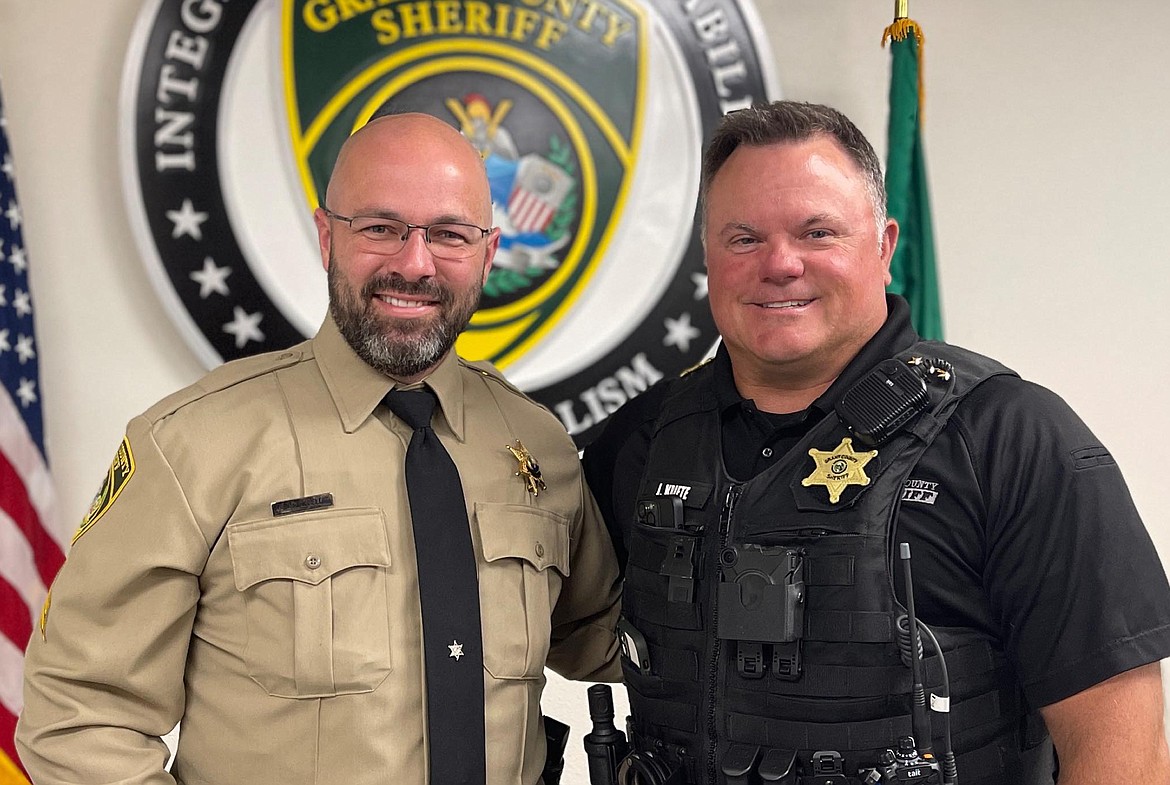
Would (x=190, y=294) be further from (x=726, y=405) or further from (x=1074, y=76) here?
(x=1074, y=76)

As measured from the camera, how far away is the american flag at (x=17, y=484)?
2.12 meters

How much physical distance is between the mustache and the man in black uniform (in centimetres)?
39

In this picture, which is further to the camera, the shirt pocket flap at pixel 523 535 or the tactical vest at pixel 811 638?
the shirt pocket flap at pixel 523 535

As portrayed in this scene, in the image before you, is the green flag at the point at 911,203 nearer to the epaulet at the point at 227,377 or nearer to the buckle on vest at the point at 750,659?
the buckle on vest at the point at 750,659

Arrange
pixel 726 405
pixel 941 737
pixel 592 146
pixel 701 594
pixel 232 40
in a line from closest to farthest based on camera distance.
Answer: pixel 941 737 → pixel 701 594 → pixel 726 405 → pixel 232 40 → pixel 592 146

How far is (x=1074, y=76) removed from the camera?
8.50 feet

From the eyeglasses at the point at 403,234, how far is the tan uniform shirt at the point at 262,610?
15cm

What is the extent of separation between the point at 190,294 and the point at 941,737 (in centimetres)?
175

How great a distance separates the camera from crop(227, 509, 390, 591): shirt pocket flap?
1.41 meters

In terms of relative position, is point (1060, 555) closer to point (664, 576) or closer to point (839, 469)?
point (839, 469)

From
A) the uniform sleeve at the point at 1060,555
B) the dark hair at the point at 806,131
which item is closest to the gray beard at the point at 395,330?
the dark hair at the point at 806,131

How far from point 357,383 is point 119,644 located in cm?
45

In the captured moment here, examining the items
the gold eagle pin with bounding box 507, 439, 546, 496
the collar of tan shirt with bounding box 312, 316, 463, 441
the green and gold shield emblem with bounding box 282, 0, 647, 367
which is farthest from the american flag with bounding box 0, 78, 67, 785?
the gold eagle pin with bounding box 507, 439, 546, 496

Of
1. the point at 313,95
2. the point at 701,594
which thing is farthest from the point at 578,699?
the point at 313,95
